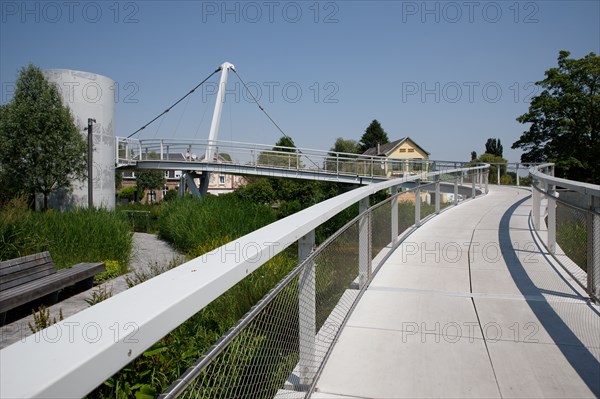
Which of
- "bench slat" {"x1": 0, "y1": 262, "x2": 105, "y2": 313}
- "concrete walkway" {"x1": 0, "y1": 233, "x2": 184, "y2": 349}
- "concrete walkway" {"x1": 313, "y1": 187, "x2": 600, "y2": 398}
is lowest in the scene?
"concrete walkway" {"x1": 0, "y1": 233, "x2": 184, "y2": 349}

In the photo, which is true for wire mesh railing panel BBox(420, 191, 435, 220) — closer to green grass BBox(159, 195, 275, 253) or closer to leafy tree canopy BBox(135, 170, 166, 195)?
green grass BBox(159, 195, 275, 253)

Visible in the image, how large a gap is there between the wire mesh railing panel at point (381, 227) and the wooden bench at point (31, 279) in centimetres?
514

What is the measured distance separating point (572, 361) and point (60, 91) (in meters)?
22.7

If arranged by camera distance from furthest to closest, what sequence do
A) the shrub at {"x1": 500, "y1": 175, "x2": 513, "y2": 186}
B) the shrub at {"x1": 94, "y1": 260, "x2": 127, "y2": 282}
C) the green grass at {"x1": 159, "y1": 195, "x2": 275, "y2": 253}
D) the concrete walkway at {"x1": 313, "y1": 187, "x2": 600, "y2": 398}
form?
the shrub at {"x1": 500, "y1": 175, "x2": 513, "y2": 186} < the green grass at {"x1": 159, "y1": 195, "x2": 275, "y2": 253} < the shrub at {"x1": 94, "y1": 260, "x2": 127, "y2": 282} < the concrete walkway at {"x1": 313, "y1": 187, "x2": 600, "y2": 398}

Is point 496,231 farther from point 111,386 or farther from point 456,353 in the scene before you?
point 111,386

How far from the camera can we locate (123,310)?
4.06ft

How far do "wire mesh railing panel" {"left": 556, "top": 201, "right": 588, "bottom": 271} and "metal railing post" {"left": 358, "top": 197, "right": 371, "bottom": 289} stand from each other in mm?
2277

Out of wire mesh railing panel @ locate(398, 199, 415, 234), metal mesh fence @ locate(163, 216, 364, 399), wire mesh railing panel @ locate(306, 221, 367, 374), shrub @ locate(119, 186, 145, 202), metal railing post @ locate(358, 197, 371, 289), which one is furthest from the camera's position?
shrub @ locate(119, 186, 145, 202)

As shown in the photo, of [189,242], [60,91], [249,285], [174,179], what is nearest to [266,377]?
[249,285]

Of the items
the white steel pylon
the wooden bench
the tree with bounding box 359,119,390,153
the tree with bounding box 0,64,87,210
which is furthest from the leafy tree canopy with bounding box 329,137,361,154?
the wooden bench

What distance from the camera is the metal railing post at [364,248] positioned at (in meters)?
4.61

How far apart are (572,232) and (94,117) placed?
2155 cm

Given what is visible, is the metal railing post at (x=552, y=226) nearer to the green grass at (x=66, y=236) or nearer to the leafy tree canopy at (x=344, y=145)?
the green grass at (x=66, y=236)

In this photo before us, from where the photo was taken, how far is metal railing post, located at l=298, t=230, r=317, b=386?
2.75 meters
